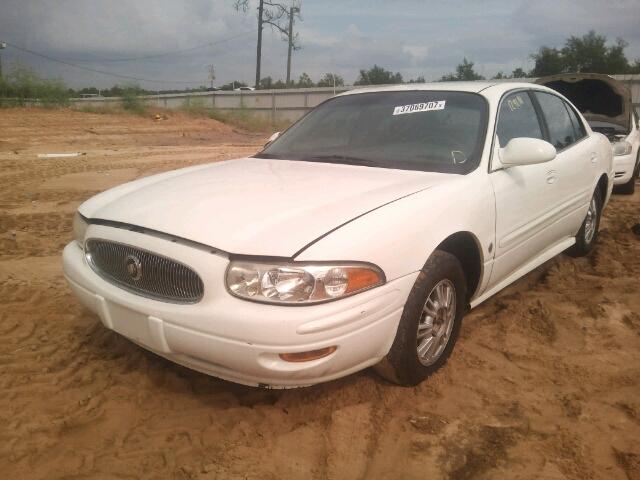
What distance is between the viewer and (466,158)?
9.78 ft

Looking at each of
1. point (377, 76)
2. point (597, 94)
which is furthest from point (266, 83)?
point (597, 94)

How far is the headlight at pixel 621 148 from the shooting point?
305 inches

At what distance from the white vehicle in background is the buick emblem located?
745 centimetres

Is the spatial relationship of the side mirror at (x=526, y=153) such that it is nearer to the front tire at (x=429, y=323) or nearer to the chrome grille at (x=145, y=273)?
the front tire at (x=429, y=323)

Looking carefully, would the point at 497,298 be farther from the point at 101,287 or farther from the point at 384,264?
the point at 101,287

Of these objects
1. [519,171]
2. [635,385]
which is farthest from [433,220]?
[635,385]

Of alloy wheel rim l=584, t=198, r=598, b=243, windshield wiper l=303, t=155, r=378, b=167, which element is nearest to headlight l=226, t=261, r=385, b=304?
windshield wiper l=303, t=155, r=378, b=167

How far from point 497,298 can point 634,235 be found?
2.76 metres

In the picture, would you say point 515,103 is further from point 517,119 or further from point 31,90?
point 31,90

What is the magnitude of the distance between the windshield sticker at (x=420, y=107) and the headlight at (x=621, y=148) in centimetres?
568

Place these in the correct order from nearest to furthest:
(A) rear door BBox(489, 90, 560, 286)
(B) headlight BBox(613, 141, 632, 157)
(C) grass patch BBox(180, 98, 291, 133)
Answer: (A) rear door BBox(489, 90, 560, 286) → (B) headlight BBox(613, 141, 632, 157) → (C) grass patch BBox(180, 98, 291, 133)

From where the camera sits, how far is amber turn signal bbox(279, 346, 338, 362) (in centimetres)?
204

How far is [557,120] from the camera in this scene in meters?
4.10

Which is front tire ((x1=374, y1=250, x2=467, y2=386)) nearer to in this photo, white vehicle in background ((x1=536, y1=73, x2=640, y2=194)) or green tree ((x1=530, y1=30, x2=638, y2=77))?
white vehicle in background ((x1=536, y1=73, x2=640, y2=194))
